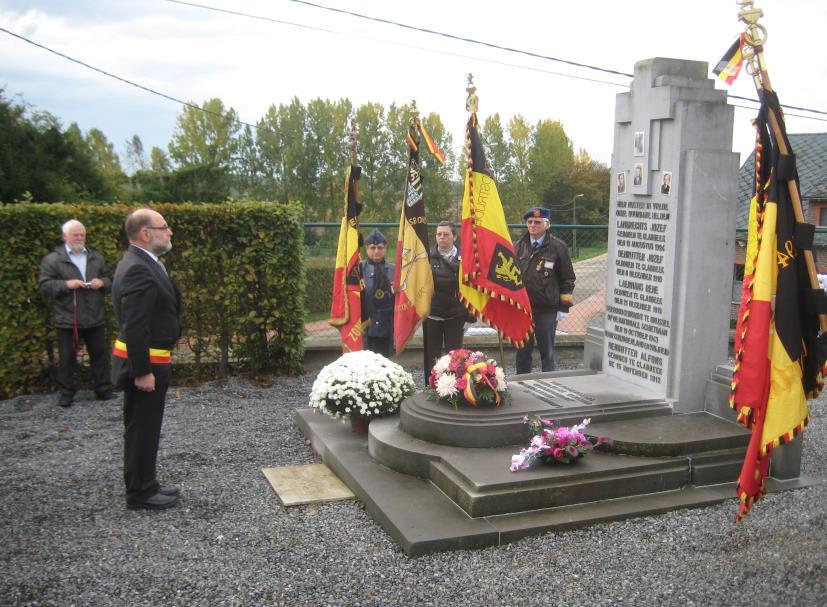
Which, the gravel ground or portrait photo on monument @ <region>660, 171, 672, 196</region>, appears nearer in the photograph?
the gravel ground

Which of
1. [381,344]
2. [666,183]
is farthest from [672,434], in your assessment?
[381,344]

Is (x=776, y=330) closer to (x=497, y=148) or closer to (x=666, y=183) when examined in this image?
(x=666, y=183)

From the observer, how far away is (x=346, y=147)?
1283 inches

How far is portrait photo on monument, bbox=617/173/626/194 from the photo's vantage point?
21.0ft

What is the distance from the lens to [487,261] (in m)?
6.66

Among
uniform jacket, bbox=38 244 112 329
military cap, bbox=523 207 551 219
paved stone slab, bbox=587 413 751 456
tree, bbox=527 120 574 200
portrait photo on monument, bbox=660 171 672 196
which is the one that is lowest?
paved stone slab, bbox=587 413 751 456

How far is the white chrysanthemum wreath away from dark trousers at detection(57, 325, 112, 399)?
3019 millimetres

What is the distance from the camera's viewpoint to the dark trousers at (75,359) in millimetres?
7863

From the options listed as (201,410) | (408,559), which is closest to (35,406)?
(201,410)

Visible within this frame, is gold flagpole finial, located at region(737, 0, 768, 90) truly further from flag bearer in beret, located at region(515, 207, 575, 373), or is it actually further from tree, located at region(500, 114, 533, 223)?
tree, located at region(500, 114, 533, 223)

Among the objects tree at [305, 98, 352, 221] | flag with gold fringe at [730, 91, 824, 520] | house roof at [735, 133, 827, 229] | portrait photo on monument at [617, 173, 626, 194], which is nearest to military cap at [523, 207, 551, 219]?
portrait photo on monument at [617, 173, 626, 194]

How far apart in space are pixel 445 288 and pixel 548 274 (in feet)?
3.59

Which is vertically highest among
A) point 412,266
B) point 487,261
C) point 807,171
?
point 807,171

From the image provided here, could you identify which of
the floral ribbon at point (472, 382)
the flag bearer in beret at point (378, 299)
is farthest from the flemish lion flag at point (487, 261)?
the flag bearer in beret at point (378, 299)
